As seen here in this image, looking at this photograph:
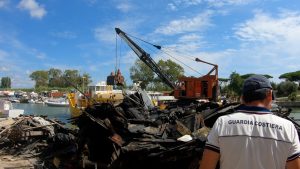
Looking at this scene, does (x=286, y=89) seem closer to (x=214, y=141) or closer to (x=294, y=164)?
(x=294, y=164)

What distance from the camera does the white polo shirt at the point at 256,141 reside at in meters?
2.86

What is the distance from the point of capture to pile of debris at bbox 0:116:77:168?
37.3 feet

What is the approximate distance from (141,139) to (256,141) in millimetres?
6010

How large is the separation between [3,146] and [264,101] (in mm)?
13486

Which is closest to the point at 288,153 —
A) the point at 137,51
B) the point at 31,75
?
the point at 137,51

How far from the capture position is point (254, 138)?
113 inches

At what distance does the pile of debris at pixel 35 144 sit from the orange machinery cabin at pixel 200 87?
11257 mm

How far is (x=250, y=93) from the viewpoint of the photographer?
297 cm

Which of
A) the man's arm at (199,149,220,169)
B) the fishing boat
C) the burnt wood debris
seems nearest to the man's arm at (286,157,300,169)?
the man's arm at (199,149,220,169)

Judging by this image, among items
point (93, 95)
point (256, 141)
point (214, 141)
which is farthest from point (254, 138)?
point (93, 95)

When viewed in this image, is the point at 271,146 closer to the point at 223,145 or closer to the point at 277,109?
the point at 223,145

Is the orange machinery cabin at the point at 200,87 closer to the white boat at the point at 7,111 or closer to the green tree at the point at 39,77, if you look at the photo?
the white boat at the point at 7,111

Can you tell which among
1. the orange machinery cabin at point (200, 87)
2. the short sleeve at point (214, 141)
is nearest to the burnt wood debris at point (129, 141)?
the short sleeve at point (214, 141)

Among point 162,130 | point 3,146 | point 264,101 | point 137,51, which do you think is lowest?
point 3,146
